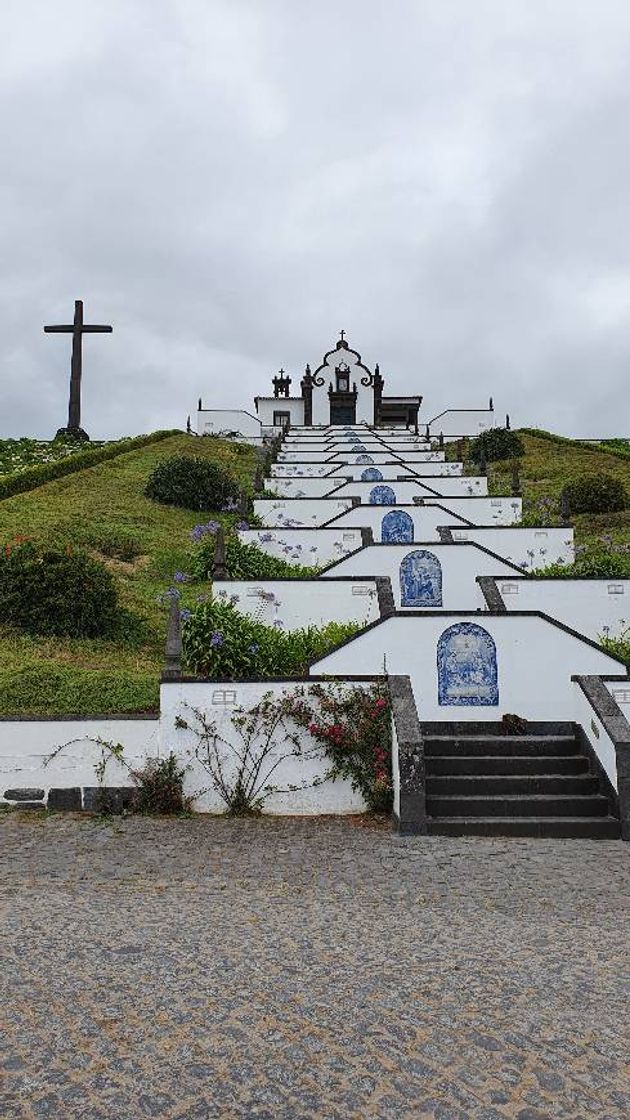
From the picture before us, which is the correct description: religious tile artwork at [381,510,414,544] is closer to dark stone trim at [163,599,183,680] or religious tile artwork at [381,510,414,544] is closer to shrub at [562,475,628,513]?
shrub at [562,475,628,513]

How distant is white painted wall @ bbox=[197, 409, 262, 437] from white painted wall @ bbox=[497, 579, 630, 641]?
39.8 meters

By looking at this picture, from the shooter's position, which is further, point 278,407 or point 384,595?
point 278,407

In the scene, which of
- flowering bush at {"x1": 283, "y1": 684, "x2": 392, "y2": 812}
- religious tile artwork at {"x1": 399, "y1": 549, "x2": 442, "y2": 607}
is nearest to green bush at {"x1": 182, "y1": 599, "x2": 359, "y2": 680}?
flowering bush at {"x1": 283, "y1": 684, "x2": 392, "y2": 812}

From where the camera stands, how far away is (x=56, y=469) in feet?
99.4

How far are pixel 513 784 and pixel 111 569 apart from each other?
479 inches

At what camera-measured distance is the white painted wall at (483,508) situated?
23.6 meters

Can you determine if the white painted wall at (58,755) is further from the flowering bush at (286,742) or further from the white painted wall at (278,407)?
the white painted wall at (278,407)

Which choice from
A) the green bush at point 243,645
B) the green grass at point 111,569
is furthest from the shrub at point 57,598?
the green bush at point 243,645

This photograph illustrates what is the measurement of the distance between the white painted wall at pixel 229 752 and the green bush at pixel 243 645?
4.14ft

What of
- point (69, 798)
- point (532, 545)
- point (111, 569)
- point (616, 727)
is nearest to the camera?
point (616, 727)

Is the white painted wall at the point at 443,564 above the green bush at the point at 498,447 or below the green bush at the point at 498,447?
below

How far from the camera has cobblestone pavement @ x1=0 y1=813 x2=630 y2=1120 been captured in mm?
3971

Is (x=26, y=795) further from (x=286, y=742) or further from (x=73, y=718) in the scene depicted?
(x=286, y=742)

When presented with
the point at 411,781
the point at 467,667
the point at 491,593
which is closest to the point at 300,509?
the point at 491,593
